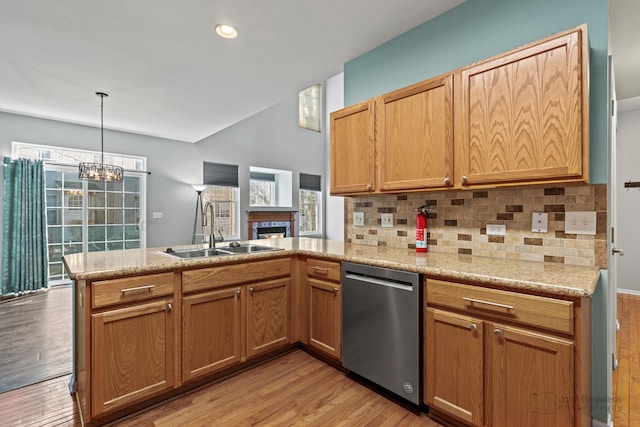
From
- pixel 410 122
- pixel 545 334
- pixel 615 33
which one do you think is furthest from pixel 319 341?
pixel 615 33

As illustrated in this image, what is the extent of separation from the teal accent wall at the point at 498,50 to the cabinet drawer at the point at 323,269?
139 cm

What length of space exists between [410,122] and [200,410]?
7.12 feet

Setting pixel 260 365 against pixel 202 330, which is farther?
pixel 260 365

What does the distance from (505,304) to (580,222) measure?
0.73m

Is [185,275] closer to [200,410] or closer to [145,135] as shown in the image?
[200,410]

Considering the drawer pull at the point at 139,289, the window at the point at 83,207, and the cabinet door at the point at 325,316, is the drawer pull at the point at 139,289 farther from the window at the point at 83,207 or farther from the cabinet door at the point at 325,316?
the window at the point at 83,207

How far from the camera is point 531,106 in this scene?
158 cm

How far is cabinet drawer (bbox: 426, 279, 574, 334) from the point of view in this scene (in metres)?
1.21

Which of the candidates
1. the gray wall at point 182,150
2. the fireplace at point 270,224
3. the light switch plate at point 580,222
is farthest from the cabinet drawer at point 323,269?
the fireplace at point 270,224

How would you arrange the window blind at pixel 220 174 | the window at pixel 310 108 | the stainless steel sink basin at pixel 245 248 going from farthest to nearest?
the window at pixel 310 108 → the window blind at pixel 220 174 → the stainless steel sink basin at pixel 245 248

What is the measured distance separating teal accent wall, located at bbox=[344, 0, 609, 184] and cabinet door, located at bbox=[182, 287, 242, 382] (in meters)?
2.04

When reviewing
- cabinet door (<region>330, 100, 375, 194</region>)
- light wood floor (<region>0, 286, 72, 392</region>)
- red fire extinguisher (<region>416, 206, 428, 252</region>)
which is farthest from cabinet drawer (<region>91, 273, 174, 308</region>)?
red fire extinguisher (<region>416, 206, 428, 252</region>)

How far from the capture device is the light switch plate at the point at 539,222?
5.75 ft

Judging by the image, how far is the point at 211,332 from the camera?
1.97 meters
